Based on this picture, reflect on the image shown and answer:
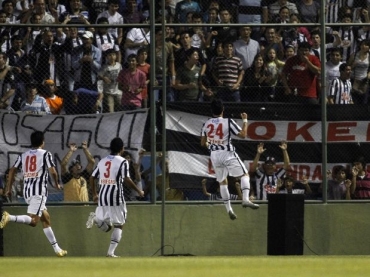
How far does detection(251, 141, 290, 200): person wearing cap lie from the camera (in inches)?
882

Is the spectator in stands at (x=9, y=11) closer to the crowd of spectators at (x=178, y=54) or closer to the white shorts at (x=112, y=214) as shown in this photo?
→ the crowd of spectators at (x=178, y=54)

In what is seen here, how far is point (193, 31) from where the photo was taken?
22203mm

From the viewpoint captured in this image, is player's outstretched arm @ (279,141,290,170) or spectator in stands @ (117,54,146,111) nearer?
spectator in stands @ (117,54,146,111)

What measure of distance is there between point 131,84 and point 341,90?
343 centimetres

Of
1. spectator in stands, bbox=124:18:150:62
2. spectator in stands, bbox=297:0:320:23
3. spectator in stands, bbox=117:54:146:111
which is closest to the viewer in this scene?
spectator in stands, bbox=117:54:146:111

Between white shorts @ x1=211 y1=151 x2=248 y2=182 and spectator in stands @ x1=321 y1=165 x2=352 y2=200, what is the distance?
1698 mm

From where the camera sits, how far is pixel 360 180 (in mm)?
22547

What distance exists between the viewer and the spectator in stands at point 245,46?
2225 cm

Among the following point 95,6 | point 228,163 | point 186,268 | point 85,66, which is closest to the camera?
point 186,268

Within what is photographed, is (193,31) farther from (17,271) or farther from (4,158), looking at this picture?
(17,271)

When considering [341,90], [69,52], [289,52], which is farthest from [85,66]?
[341,90]

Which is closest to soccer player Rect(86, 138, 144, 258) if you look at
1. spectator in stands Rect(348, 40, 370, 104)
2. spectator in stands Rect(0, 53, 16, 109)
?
spectator in stands Rect(0, 53, 16, 109)

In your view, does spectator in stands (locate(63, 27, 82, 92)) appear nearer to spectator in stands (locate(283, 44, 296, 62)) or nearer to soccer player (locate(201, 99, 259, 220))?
soccer player (locate(201, 99, 259, 220))

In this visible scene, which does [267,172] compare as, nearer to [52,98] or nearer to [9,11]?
[52,98]
